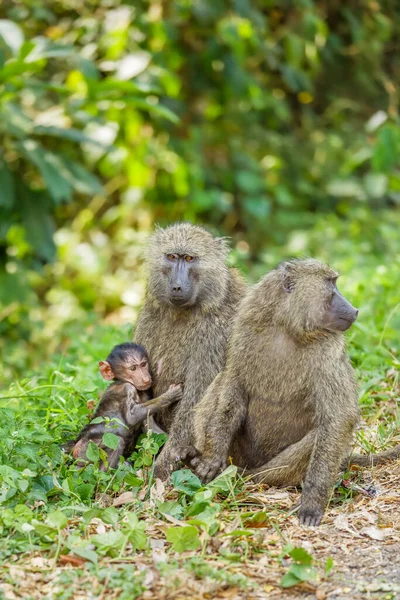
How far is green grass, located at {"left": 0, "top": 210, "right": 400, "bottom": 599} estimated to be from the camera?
3.07 m

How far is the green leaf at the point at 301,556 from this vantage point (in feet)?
10.3

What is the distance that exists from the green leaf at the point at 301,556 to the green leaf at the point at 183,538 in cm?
35

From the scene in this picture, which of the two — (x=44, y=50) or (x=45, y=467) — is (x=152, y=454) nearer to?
(x=45, y=467)

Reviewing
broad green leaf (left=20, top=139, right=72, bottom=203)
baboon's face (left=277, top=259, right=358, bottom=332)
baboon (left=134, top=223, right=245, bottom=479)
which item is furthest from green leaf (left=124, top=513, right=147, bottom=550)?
broad green leaf (left=20, top=139, right=72, bottom=203)

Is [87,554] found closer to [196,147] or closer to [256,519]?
[256,519]

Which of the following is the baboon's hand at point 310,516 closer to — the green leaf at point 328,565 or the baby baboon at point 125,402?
the green leaf at point 328,565

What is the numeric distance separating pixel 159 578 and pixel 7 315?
5113 millimetres

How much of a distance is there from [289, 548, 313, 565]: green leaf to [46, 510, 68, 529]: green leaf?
2.80 feet

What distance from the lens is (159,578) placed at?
3.03 metres

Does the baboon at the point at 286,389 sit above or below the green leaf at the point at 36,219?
above

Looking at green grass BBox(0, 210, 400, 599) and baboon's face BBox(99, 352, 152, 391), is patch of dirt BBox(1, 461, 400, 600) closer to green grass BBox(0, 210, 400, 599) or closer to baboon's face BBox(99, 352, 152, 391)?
green grass BBox(0, 210, 400, 599)

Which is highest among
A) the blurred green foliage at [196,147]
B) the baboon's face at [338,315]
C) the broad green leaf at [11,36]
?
the broad green leaf at [11,36]

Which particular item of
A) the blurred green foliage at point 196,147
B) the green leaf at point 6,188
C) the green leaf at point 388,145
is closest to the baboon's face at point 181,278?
the green leaf at point 6,188

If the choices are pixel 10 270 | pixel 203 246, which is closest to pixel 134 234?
pixel 10 270
